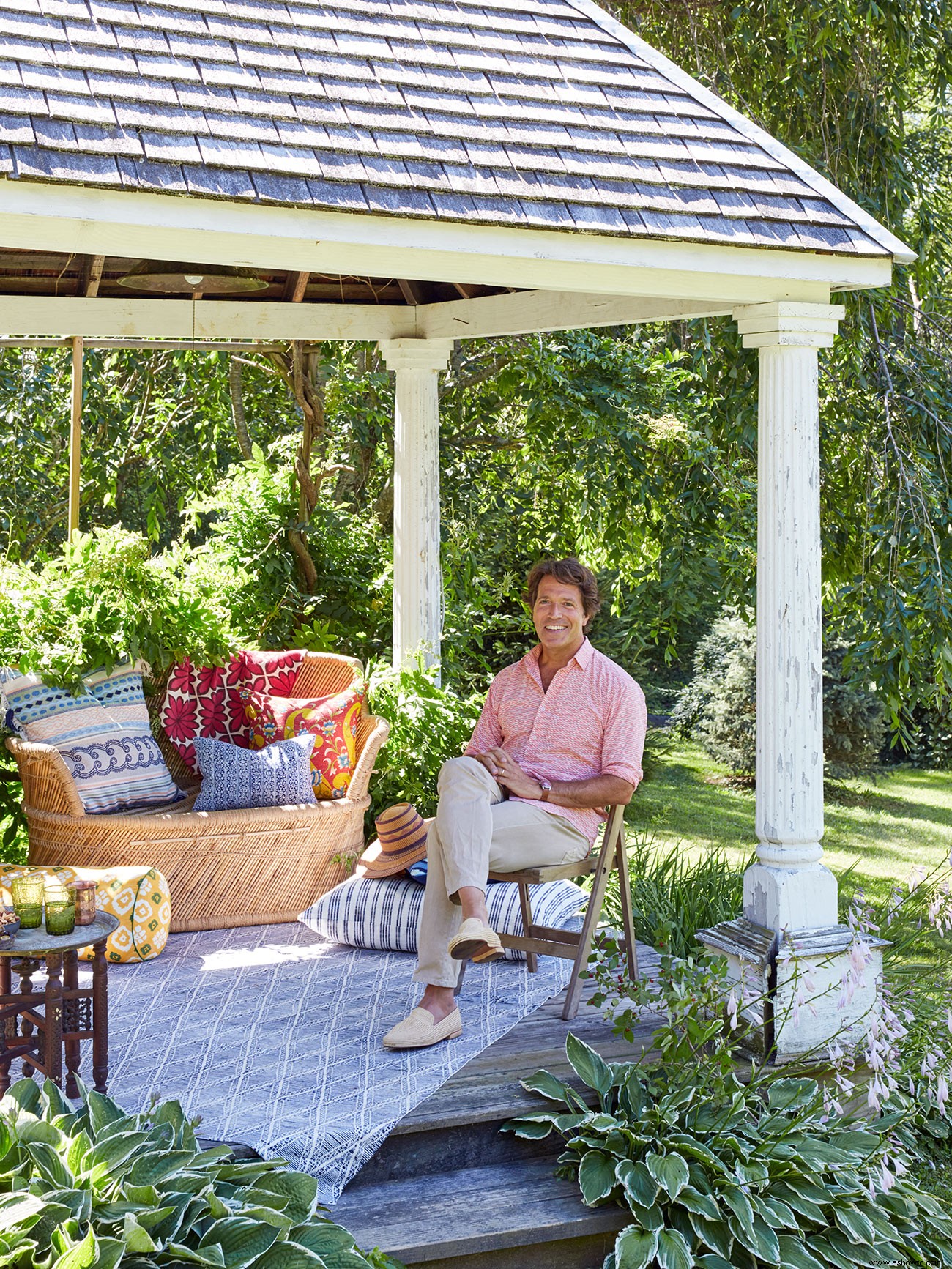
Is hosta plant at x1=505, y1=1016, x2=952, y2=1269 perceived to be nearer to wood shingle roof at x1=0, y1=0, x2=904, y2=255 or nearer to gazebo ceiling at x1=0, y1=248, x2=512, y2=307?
wood shingle roof at x1=0, y1=0, x2=904, y2=255

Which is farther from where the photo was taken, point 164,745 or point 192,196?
point 164,745

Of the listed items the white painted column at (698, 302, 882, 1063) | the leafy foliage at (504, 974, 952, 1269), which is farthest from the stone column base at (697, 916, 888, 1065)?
the leafy foliage at (504, 974, 952, 1269)

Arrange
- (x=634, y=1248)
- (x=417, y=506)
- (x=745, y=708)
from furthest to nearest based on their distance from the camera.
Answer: (x=745, y=708) → (x=417, y=506) → (x=634, y=1248)

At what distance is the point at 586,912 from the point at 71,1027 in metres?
1.56

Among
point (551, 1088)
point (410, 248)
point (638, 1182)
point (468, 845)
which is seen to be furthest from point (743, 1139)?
point (410, 248)

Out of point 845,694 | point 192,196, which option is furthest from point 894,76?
point 845,694

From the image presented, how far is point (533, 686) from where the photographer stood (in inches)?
177

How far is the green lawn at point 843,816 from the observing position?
10.2 metres

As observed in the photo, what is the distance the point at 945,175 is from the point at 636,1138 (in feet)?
21.1

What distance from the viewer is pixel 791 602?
4.22 metres

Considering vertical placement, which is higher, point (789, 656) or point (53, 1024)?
point (789, 656)

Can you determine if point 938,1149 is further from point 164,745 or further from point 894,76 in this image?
point 894,76

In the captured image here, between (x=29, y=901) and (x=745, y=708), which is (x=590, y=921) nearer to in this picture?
(x=29, y=901)

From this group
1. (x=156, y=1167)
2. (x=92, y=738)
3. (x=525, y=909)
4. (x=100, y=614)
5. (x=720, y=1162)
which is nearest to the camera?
(x=156, y=1167)
